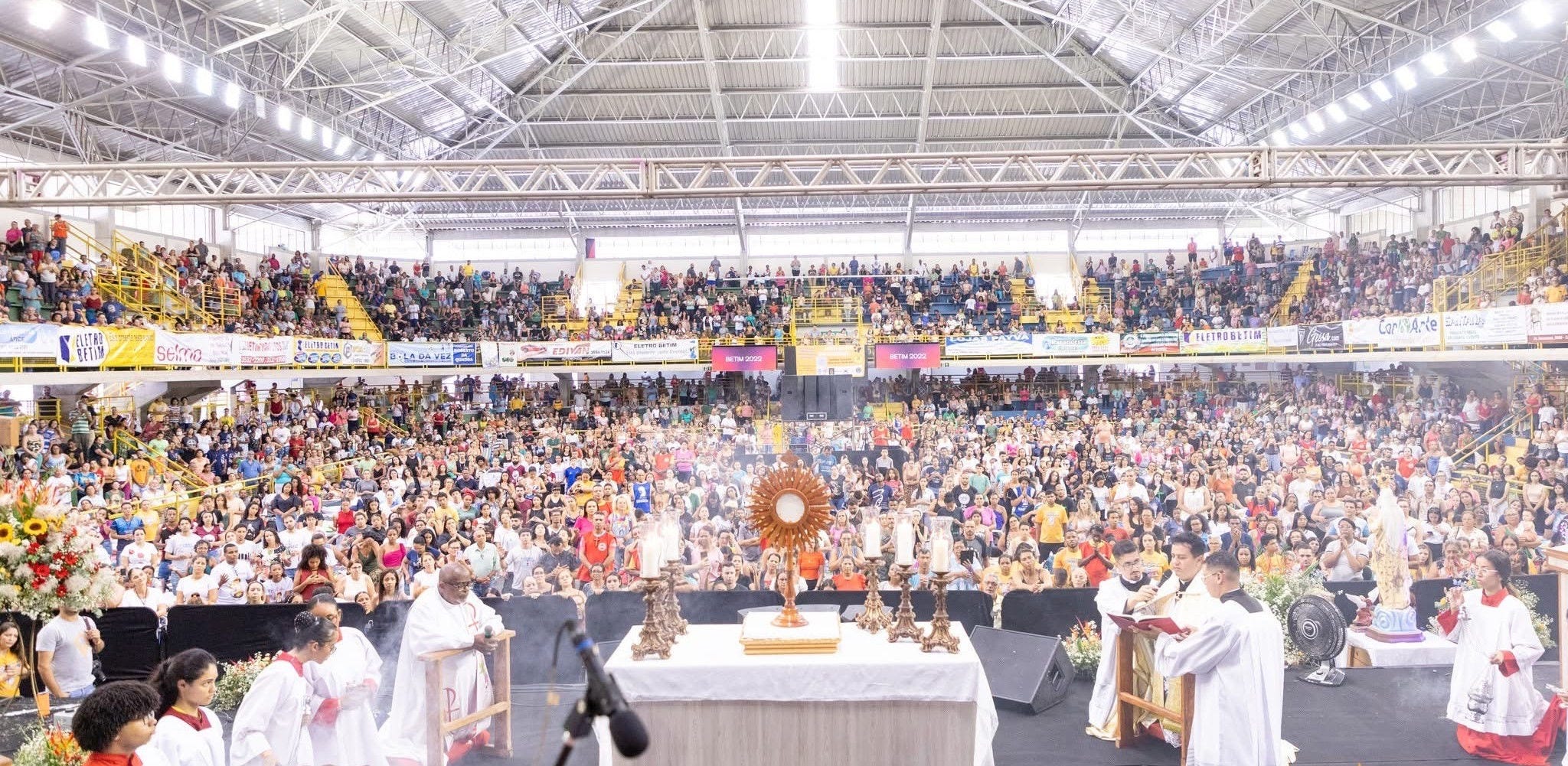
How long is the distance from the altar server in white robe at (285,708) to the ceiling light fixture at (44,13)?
1270 centimetres

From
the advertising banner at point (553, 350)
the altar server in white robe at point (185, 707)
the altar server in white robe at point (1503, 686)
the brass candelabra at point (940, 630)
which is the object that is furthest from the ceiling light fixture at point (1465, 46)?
the advertising banner at point (553, 350)

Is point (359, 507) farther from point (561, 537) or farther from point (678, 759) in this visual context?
point (678, 759)

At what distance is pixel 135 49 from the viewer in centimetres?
1415

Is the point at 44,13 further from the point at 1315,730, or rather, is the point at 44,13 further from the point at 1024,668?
the point at 1315,730

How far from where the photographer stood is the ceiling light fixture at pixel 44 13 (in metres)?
13.1

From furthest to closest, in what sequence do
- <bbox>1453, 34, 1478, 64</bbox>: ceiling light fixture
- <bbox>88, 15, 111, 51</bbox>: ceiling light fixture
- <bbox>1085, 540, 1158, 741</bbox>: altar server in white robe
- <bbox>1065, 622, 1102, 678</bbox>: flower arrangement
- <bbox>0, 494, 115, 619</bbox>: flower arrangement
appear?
1. <bbox>1453, 34, 1478, 64</bbox>: ceiling light fixture
2. <bbox>88, 15, 111, 51</bbox>: ceiling light fixture
3. <bbox>1065, 622, 1102, 678</bbox>: flower arrangement
4. <bbox>0, 494, 115, 619</bbox>: flower arrangement
5. <bbox>1085, 540, 1158, 741</bbox>: altar server in white robe

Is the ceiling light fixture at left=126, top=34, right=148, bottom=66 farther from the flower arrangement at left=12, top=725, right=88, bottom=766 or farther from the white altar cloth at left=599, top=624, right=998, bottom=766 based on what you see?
the white altar cloth at left=599, top=624, right=998, bottom=766

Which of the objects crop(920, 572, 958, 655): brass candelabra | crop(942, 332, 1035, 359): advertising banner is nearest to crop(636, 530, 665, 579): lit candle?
crop(920, 572, 958, 655): brass candelabra

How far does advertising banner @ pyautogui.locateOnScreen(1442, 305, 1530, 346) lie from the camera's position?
51.3 ft

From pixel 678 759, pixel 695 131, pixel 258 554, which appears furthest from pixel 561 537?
pixel 695 131

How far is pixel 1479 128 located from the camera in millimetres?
21344

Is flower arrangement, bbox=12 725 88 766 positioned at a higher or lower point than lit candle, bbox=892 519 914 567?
A: lower

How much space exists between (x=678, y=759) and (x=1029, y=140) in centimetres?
2556

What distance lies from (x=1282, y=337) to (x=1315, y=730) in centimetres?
1869
